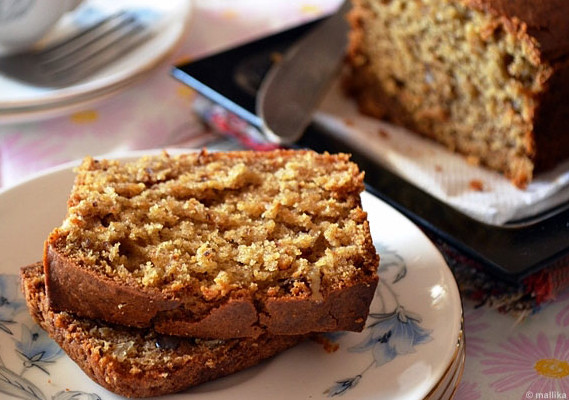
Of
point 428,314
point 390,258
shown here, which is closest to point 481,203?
point 390,258

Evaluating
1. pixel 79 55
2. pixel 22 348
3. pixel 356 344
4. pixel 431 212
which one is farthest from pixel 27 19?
pixel 356 344

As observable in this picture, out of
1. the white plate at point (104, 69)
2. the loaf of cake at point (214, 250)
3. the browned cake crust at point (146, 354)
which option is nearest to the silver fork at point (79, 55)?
the white plate at point (104, 69)

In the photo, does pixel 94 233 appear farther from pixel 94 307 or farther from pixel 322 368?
pixel 322 368

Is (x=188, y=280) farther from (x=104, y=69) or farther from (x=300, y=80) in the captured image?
(x=104, y=69)

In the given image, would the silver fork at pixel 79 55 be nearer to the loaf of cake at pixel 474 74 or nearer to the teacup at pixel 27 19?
the teacup at pixel 27 19

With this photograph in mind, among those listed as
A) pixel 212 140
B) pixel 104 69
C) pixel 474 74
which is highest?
pixel 474 74
